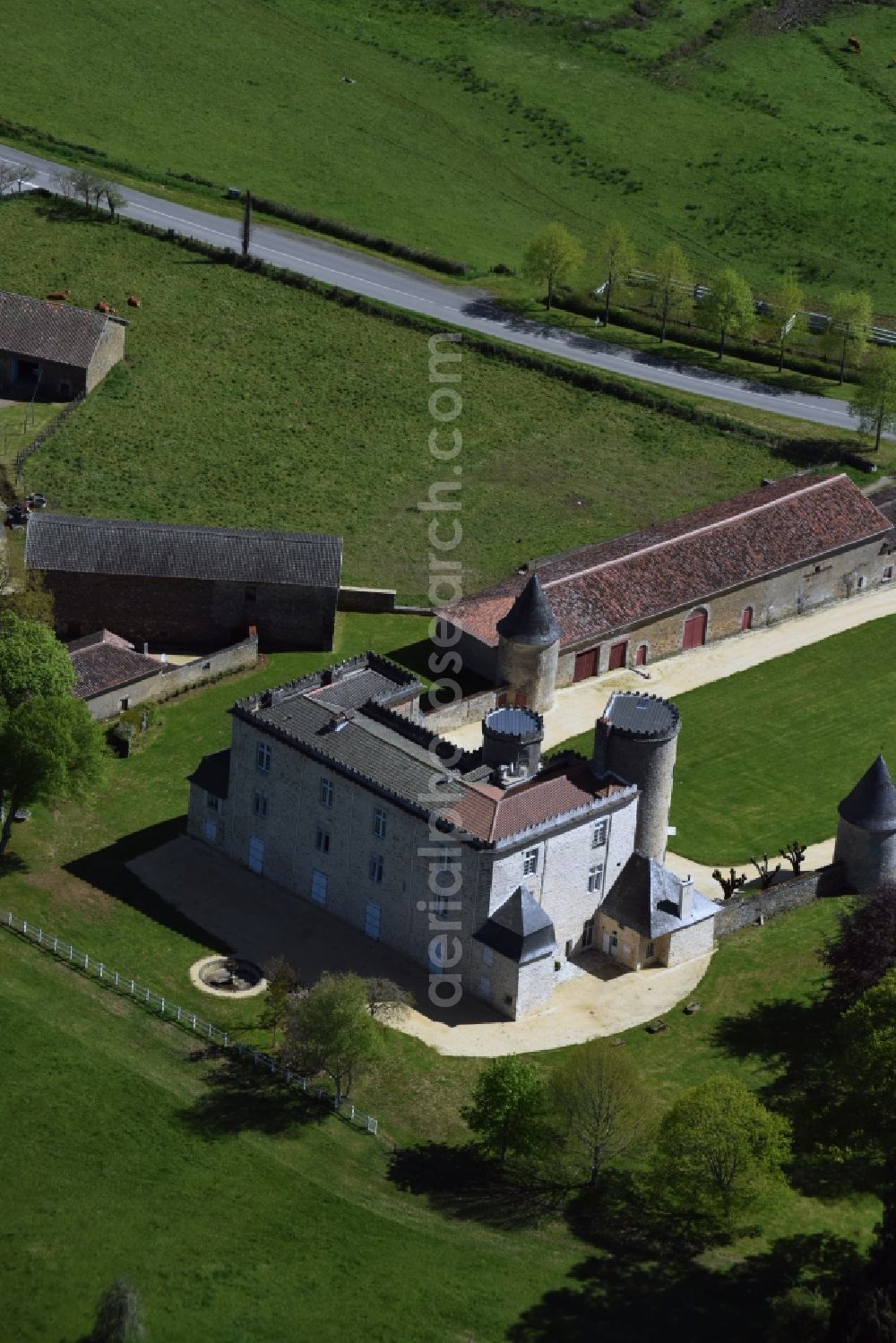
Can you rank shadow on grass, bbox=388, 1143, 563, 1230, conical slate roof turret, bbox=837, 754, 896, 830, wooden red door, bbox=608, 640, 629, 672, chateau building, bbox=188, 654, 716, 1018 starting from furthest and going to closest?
wooden red door, bbox=608, 640, 629, 672 → conical slate roof turret, bbox=837, 754, 896, 830 → chateau building, bbox=188, 654, 716, 1018 → shadow on grass, bbox=388, 1143, 563, 1230

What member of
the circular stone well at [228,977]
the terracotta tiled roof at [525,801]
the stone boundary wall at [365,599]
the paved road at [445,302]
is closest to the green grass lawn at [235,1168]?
the circular stone well at [228,977]

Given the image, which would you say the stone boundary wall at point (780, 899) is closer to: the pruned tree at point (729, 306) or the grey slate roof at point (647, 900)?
the grey slate roof at point (647, 900)

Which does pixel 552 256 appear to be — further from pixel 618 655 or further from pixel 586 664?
pixel 586 664

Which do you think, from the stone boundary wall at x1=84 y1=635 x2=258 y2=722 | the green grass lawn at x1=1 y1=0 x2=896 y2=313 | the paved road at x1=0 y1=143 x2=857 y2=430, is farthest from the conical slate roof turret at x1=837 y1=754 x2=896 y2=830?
the green grass lawn at x1=1 y1=0 x2=896 y2=313

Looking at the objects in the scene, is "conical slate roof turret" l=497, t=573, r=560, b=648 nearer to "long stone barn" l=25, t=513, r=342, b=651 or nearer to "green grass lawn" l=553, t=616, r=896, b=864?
"green grass lawn" l=553, t=616, r=896, b=864

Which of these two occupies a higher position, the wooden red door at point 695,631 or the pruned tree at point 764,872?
the wooden red door at point 695,631

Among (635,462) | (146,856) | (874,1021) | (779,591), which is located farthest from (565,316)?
(874,1021)

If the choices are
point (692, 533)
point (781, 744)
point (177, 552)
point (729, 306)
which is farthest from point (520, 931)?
point (729, 306)
